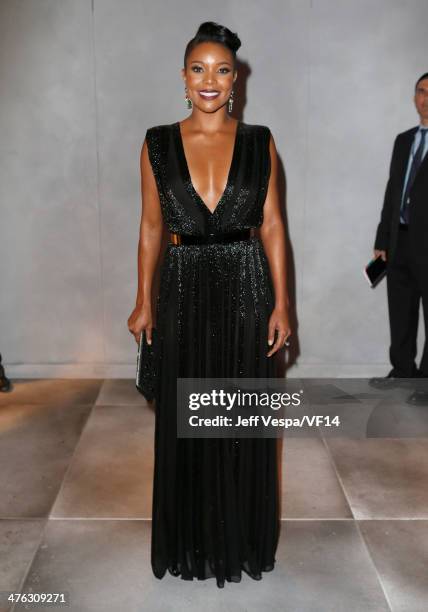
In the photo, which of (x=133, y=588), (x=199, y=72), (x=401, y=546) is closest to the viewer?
(x=199, y=72)

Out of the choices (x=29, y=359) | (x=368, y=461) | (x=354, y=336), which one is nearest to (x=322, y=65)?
(x=354, y=336)

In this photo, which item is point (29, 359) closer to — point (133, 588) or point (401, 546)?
point (133, 588)

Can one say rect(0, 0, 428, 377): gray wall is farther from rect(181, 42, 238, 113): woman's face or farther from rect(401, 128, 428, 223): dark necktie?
rect(181, 42, 238, 113): woman's face

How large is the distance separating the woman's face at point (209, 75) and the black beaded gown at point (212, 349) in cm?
15

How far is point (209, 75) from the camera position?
2188mm

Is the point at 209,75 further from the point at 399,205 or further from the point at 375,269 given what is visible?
the point at 375,269

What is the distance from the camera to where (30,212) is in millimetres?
4562

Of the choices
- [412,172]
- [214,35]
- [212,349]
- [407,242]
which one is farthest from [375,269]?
[214,35]

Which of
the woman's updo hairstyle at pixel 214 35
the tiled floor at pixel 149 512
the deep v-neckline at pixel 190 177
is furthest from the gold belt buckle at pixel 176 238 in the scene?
the tiled floor at pixel 149 512

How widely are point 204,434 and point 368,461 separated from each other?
147 centimetres

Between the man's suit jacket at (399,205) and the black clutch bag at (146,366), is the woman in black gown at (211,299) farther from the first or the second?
the man's suit jacket at (399,205)

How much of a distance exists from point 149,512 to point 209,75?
192cm

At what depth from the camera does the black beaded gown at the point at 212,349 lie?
2307 mm

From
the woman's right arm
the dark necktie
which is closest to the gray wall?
the dark necktie
